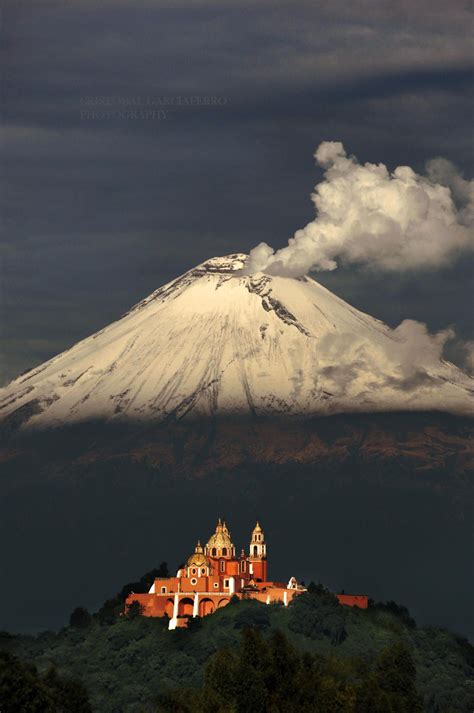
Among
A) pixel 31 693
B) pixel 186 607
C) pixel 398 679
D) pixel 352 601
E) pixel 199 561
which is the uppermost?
pixel 199 561

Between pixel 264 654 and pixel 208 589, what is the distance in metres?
39.0

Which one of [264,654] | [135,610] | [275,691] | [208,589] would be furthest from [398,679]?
[135,610]

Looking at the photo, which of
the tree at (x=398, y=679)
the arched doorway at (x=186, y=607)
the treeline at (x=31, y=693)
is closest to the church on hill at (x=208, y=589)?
the arched doorway at (x=186, y=607)

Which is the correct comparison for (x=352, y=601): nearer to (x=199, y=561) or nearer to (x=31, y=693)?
(x=199, y=561)

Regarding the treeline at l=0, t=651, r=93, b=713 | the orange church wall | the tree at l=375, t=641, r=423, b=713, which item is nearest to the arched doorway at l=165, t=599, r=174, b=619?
the orange church wall

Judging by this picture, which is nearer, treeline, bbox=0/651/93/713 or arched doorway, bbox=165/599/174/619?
treeline, bbox=0/651/93/713

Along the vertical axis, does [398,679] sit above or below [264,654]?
below

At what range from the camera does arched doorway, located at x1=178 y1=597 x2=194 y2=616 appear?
137m

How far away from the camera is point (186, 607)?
13725 centimetres

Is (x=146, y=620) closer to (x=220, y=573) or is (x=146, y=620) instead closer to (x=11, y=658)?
(x=220, y=573)

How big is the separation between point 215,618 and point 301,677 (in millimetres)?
39109

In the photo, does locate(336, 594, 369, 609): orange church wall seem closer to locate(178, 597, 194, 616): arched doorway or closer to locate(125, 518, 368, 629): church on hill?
locate(125, 518, 368, 629): church on hill

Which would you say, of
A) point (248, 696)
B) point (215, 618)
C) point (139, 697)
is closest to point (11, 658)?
point (248, 696)

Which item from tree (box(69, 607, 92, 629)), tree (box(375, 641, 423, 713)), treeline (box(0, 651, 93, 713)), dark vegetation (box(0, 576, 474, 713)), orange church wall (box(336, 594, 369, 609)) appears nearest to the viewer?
treeline (box(0, 651, 93, 713))
